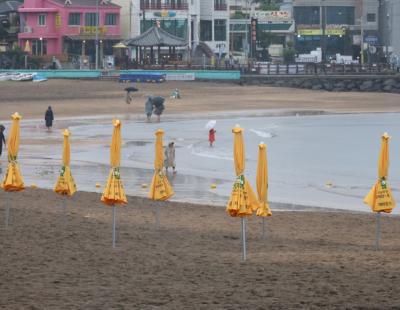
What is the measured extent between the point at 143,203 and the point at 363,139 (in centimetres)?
2307

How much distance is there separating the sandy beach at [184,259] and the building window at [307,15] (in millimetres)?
105464

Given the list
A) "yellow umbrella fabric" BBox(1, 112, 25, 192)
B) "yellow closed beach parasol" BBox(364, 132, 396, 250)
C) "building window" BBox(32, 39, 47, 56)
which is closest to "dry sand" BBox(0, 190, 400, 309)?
"yellow umbrella fabric" BBox(1, 112, 25, 192)

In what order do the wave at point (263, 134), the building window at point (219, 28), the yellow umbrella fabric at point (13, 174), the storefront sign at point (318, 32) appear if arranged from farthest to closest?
the storefront sign at point (318, 32) → the building window at point (219, 28) → the wave at point (263, 134) → the yellow umbrella fabric at point (13, 174)

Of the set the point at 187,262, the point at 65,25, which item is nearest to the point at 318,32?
the point at 65,25

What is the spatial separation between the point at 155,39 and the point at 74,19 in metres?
8.45

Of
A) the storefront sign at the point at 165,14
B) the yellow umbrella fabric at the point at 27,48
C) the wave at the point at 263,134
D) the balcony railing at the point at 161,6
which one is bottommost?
the wave at the point at 263,134

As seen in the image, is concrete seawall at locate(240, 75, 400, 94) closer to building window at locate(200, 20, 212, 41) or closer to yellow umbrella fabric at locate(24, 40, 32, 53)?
building window at locate(200, 20, 212, 41)

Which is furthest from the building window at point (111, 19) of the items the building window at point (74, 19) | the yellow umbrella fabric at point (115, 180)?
the yellow umbrella fabric at point (115, 180)

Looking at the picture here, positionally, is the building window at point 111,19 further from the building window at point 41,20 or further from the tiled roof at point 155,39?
the tiled roof at point 155,39

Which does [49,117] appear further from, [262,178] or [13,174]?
[262,178]

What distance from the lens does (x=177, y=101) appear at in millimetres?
64875

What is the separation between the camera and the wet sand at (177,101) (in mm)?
59594

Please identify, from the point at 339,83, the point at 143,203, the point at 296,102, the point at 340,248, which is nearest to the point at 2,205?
the point at 143,203

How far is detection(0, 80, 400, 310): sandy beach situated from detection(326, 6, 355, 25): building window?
10505 cm
